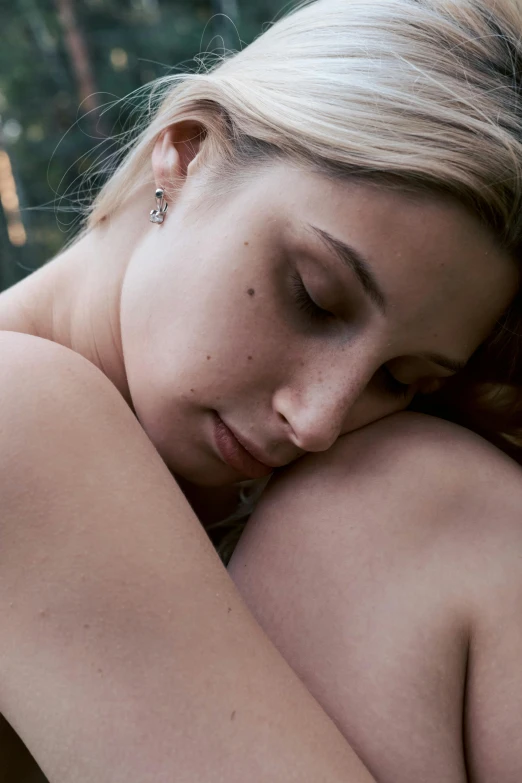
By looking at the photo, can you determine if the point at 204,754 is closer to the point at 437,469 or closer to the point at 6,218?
the point at 437,469

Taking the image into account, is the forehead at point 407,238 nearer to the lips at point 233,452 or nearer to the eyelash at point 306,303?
the eyelash at point 306,303

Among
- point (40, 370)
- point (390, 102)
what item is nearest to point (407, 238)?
point (390, 102)

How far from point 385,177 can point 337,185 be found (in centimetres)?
5

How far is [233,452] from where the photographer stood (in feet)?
3.15

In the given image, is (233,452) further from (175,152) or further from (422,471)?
(175,152)

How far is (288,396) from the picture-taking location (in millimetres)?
911

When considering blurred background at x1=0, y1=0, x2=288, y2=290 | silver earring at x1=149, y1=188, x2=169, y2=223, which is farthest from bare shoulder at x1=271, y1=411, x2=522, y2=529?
blurred background at x1=0, y1=0, x2=288, y2=290

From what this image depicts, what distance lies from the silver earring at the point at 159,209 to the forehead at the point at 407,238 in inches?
7.1

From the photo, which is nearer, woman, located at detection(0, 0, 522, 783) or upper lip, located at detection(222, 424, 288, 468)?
woman, located at detection(0, 0, 522, 783)

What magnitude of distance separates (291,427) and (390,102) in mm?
387

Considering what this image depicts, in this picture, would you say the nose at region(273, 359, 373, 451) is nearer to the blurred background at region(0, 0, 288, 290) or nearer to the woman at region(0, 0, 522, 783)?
the woman at region(0, 0, 522, 783)

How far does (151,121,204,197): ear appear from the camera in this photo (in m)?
1.08

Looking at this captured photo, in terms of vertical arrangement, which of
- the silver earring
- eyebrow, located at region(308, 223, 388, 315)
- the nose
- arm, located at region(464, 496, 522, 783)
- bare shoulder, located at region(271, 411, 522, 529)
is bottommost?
arm, located at region(464, 496, 522, 783)

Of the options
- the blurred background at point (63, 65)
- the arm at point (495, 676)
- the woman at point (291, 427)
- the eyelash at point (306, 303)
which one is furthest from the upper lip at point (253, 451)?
the blurred background at point (63, 65)
